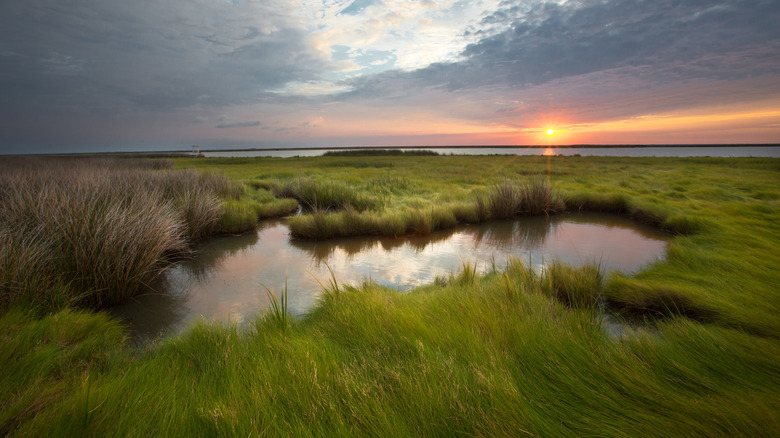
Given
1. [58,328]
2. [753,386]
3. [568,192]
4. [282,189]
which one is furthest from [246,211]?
[568,192]

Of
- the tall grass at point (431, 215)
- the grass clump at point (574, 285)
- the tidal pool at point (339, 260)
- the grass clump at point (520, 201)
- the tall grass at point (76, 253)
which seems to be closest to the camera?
the tall grass at point (76, 253)

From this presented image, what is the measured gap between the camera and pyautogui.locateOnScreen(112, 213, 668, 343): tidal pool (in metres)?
3.67

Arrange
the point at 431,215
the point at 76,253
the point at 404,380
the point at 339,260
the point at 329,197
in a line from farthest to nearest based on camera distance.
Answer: the point at 329,197 < the point at 431,215 < the point at 339,260 < the point at 76,253 < the point at 404,380

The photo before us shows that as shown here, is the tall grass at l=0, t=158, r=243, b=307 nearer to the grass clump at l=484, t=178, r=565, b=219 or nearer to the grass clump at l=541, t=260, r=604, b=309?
the grass clump at l=541, t=260, r=604, b=309

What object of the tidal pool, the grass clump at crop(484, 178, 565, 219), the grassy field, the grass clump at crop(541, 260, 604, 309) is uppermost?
the grass clump at crop(484, 178, 565, 219)

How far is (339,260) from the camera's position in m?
5.34

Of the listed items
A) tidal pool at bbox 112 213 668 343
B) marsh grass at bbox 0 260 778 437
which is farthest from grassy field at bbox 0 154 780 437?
tidal pool at bbox 112 213 668 343

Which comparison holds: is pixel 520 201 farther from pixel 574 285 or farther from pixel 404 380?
pixel 404 380

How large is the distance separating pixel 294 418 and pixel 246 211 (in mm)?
6992

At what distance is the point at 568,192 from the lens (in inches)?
407

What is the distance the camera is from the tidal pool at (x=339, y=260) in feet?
12.0

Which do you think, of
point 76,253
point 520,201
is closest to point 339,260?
point 76,253

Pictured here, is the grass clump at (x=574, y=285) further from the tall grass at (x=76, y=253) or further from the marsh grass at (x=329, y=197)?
the marsh grass at (x=329, y=197)

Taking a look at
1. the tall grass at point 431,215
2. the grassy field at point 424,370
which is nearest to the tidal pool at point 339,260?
the tall grass at point 431,215
